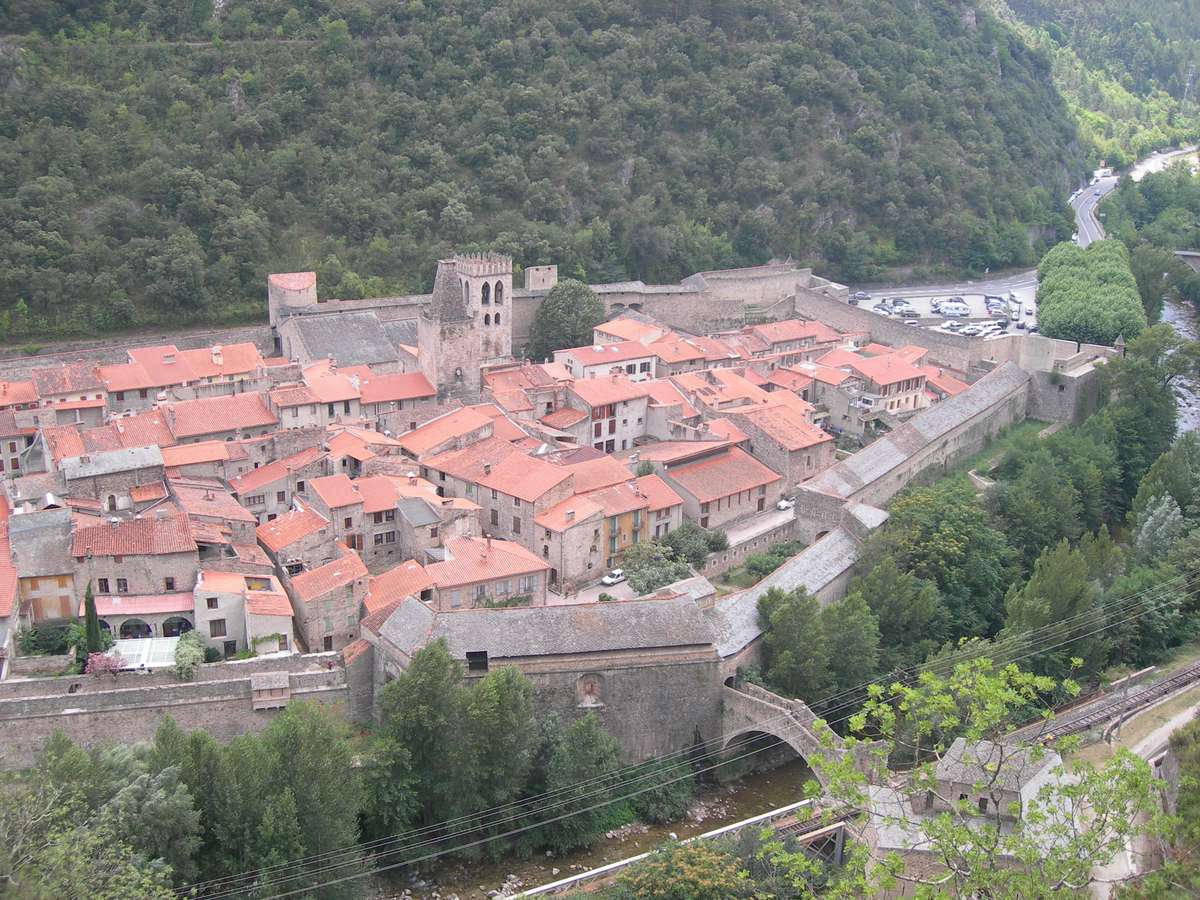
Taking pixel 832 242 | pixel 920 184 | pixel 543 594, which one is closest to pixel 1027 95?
pixel 920 184

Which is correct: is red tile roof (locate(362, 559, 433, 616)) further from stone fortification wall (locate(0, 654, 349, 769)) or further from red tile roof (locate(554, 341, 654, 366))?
red tile roof (locate(554, 341, 654, 366))

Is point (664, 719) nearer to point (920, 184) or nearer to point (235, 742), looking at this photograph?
point (235, 742)

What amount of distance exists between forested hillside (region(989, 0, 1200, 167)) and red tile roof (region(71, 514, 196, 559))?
96217 mm

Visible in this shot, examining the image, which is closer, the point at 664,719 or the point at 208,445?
the point at 664,719

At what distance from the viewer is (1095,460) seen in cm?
4525

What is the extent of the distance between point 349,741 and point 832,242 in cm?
4942

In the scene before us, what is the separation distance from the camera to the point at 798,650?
31.0 metres

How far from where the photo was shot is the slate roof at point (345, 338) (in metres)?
46.9

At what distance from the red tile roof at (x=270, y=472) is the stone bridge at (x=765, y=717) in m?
15.0

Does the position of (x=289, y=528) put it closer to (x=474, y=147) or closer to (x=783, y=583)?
(x=783, y=583)

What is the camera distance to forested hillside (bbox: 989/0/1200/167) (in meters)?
113

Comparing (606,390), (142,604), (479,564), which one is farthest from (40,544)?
(606,390)

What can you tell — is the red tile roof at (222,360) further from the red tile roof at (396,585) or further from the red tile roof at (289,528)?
the red tile roof at (396,585)

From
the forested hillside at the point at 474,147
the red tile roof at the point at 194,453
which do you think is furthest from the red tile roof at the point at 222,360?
the red tile roof at the point at 194,453
